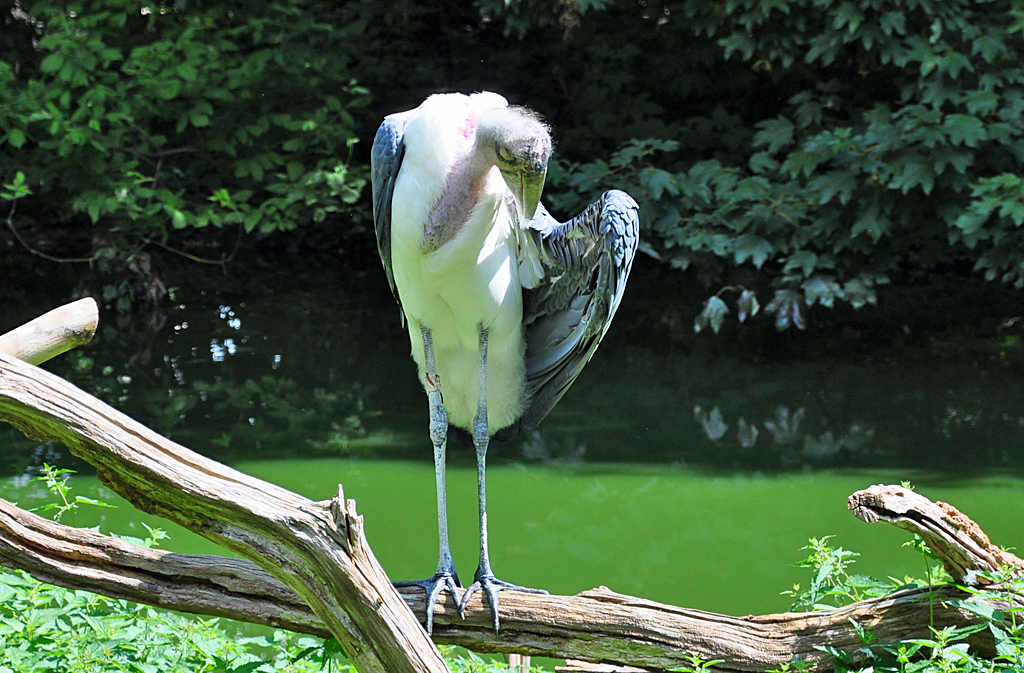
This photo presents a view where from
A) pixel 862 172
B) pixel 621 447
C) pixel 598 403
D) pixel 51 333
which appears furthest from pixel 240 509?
pixel 862 172

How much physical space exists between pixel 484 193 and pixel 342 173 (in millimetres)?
4354

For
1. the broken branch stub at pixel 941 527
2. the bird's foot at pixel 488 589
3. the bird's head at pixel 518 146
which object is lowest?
the bird's foot at pixel 488 589

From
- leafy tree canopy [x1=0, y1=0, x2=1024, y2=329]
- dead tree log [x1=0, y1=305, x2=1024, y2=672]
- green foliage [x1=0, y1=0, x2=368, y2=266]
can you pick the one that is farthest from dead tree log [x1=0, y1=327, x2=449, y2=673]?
green foliage [x1=0, y1=0, x2=368, y2=266]

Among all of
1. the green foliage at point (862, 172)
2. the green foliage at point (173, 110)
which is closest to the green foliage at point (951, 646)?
the green foliage at point (862, 172)

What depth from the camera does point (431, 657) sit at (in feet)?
6.06

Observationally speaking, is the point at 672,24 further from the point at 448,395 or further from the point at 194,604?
the point at 194,604

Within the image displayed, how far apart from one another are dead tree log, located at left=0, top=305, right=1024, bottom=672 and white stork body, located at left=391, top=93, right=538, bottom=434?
0.69 meters

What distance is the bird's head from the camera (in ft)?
7.39

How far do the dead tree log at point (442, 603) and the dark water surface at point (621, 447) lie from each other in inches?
41.9

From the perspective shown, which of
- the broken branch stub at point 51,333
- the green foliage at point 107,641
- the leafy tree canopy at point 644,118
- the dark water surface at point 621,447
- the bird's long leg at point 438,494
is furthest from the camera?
the leafy tree canopy at point 644,118

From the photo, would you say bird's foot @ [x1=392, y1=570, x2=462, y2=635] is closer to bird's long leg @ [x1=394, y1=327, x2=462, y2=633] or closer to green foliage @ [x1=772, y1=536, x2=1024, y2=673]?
bird's long leg @ [x1=394, y1=327, x2=462, y2=633]

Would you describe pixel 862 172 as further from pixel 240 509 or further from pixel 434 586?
pixel 240 509

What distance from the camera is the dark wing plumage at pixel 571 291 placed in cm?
249

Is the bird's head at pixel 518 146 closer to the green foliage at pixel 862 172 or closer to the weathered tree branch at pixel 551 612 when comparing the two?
the weathered tree branch at pixel 551 612
